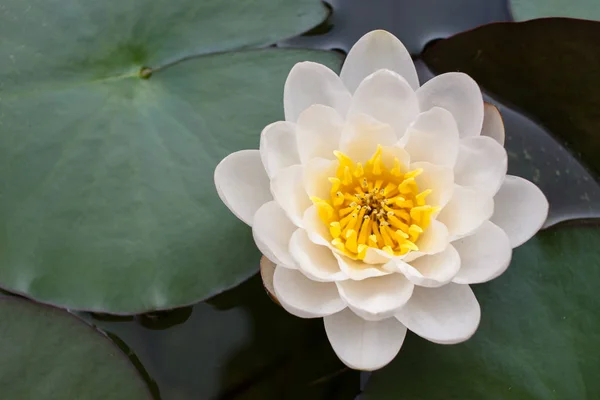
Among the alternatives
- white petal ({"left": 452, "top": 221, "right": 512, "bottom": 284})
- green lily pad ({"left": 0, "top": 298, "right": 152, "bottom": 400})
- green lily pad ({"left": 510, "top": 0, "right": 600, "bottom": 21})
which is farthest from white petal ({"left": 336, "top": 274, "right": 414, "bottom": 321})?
green lily pad ({"left": 510, "top": 0, "right": 600, "bottom": 21})

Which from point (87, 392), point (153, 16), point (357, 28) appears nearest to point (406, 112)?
point (357, 28)

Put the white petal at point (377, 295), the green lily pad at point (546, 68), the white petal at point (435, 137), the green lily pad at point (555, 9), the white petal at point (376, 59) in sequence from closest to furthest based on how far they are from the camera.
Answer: the white petal at point (377, 295)
the white petal at point (435, 137)
the white petal at point (376, 59)
the green lily pad at point (546, 68)
the green lily pad at point (555, 9)

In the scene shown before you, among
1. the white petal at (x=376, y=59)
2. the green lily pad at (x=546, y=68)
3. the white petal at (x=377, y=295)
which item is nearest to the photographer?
the white petal at (x=377, y=295)

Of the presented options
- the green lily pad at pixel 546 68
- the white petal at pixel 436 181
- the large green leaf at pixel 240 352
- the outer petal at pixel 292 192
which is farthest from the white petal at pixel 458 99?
the large green leaf at pixel 240 352

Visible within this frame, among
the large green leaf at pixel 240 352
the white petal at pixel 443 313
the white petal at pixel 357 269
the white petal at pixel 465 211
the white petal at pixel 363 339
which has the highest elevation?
the white petal at pixel 465 211

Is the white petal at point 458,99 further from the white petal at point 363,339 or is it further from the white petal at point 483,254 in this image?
the white petal at point 363,339

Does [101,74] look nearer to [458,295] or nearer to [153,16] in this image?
[153,16]
